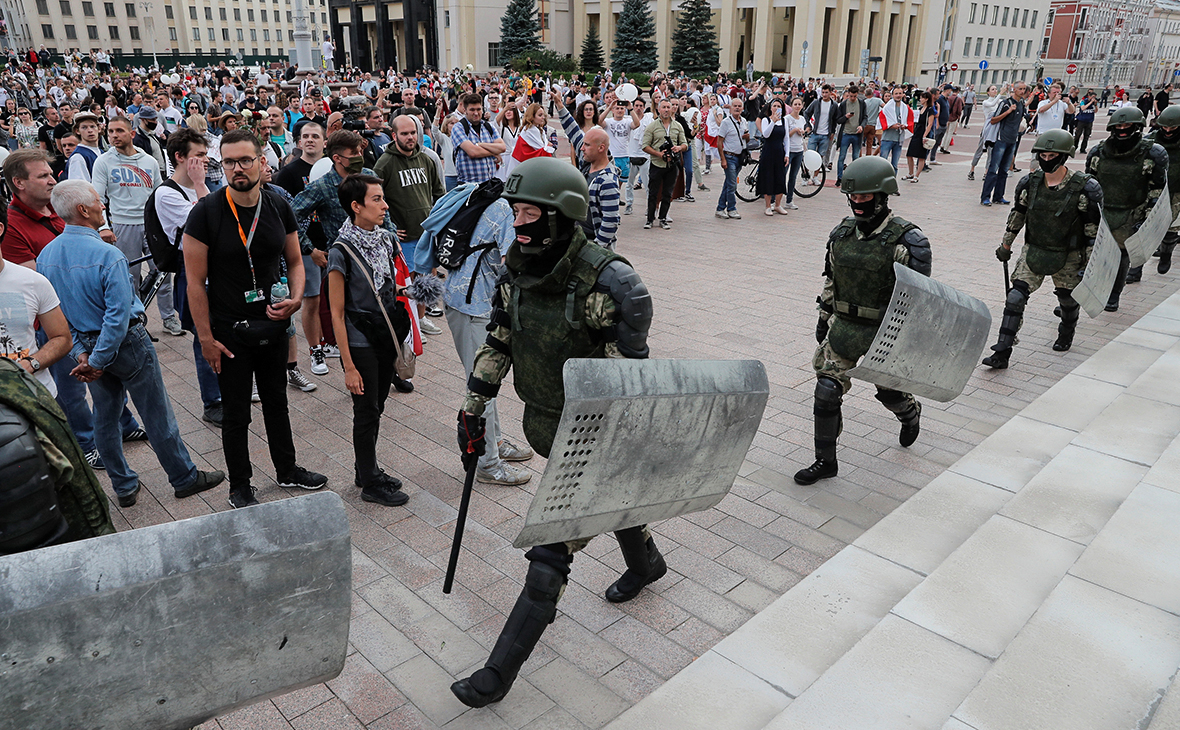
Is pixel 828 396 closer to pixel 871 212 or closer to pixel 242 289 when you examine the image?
pixel 871 212

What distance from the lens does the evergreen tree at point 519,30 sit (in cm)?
6053

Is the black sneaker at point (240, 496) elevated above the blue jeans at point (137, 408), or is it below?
below

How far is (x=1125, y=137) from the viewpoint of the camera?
8.25 meters

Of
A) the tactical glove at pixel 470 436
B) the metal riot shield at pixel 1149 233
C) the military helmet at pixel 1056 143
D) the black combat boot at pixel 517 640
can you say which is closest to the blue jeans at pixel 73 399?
the tactical glove at pixel 470 436

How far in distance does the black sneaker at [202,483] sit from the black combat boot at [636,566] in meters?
2.74

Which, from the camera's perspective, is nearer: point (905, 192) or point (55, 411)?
point (55, 411)

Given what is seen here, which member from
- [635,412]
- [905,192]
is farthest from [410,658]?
[905,192]

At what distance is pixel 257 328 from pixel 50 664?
2890mm

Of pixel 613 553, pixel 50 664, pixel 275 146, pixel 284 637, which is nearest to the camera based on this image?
pixel 50 664

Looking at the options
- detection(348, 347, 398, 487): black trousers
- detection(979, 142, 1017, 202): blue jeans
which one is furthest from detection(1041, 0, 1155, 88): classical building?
detection(348, 347, 398, 487): black trousers

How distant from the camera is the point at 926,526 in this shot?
451 centimetres

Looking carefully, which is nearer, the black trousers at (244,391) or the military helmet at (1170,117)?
the black trousers at (244,391)

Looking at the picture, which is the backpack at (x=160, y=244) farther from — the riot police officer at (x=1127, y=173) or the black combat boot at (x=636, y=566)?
the riot police officer at (x=1127, y=173)

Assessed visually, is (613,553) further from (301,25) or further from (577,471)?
(301,25)
